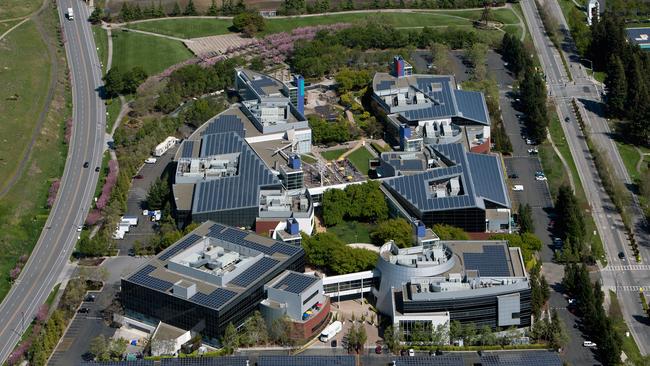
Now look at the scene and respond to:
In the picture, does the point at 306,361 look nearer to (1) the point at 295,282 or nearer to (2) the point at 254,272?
(1) the point at 295,282

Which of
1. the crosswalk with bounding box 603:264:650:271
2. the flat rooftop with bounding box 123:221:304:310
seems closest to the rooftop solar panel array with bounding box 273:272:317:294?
the flat rooftop with bounding box 123:221:304:310

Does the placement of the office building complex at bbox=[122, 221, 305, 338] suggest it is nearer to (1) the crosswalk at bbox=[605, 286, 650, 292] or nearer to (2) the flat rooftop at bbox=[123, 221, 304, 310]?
(2) the flat rooftop at bbox=[123, 221, 304, 310]

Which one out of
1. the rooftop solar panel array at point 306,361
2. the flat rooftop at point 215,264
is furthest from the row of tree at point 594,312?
the flat rooftop at point 215,264

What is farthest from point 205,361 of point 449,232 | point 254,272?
point 449,232

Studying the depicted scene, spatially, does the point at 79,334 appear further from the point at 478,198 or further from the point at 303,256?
the point at 478,198

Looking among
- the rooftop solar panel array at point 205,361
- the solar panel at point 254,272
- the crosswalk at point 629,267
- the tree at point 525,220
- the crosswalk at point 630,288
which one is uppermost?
the solar panel at point 254,272

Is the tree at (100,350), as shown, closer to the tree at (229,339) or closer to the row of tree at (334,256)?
the tree at (229,339)

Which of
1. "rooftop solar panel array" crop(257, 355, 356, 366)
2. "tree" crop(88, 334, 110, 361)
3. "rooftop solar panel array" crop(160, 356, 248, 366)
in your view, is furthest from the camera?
"tree" crop(88, 334, 110, 361)
